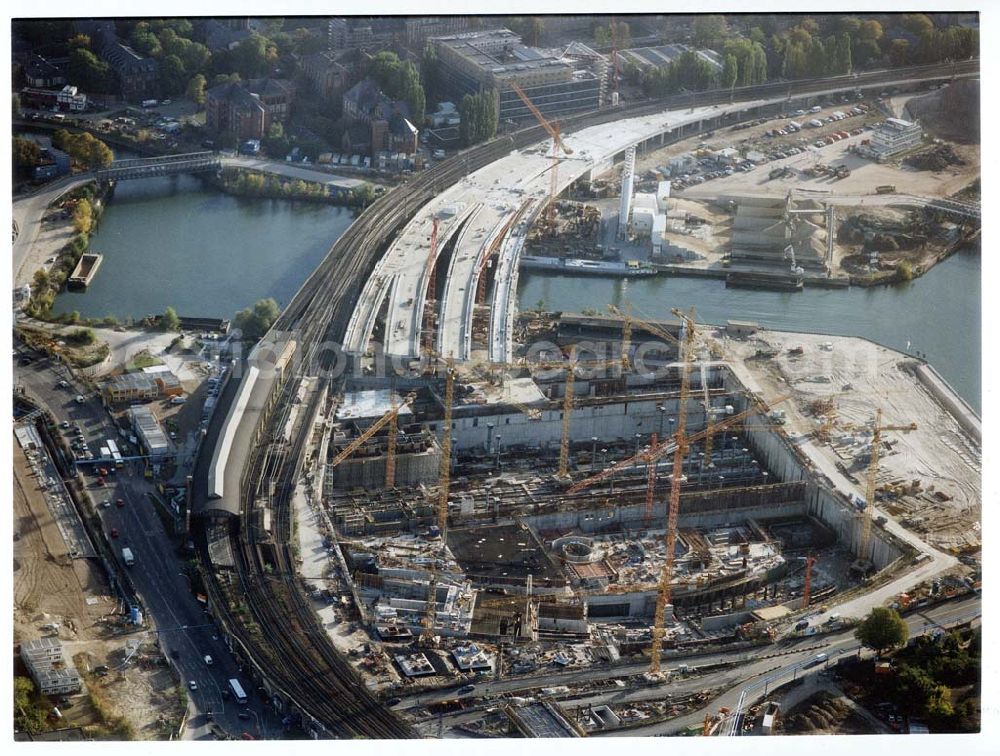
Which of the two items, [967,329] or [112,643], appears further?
[967,329]

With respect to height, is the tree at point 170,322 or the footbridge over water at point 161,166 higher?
the footbridge over water at point 161,166

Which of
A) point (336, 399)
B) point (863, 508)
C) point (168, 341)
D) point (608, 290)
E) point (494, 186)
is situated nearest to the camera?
point (863, 508)

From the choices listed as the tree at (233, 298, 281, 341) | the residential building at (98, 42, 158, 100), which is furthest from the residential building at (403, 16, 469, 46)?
the tree at (233, 298, 281, 341)

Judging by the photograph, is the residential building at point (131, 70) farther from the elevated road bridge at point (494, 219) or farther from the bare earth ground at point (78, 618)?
the bare earth ground at point (78, 618)

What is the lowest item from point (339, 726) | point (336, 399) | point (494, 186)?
point (339, 726)

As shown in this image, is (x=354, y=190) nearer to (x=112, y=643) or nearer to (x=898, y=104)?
(x=898, y=104)

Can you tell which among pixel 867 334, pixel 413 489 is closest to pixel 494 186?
pixel 867 334

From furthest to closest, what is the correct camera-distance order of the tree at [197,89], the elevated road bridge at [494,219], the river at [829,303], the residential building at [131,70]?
the tree at [197,89]
the residential building at [131,70]
the river at [829,303]
the elevated road bridge at [494,219]

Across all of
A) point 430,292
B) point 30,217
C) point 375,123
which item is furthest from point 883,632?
point 375,123

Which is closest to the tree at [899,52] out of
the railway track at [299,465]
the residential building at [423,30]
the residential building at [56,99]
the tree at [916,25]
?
the railway track at [299,465]
